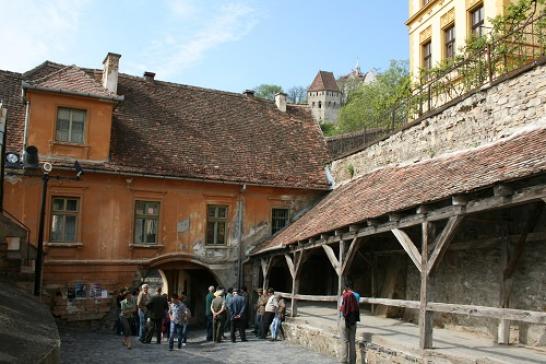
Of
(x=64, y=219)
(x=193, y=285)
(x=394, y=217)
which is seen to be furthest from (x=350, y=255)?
(x=193, y=285)

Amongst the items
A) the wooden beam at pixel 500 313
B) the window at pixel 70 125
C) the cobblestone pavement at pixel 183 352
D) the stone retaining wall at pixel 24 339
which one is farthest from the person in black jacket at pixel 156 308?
the wooden beam at pixel 500 313

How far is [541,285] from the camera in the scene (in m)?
9.40

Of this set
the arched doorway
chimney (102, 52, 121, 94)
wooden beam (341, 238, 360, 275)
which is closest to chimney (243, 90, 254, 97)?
chimney (102, 52, 121, 94)

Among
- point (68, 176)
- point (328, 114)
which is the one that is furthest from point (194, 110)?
point (328, 114)

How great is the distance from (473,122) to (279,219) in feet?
30.7

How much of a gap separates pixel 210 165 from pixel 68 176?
190 inches

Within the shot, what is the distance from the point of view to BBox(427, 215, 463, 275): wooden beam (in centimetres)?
817

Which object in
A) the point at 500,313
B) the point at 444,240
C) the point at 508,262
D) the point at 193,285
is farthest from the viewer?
the point at 193,285

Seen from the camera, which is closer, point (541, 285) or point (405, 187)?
point (541, 285)

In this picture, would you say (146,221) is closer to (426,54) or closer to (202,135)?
(202,135)

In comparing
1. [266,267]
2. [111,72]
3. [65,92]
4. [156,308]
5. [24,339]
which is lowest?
[156,308]

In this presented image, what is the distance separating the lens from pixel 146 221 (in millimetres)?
17359

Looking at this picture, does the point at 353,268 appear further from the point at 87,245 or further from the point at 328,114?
the point at 328,114

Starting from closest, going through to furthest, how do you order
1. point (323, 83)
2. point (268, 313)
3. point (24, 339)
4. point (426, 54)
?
1. point (24, 339)
2. point (268, 313)
3. point (426, 54)
4. point (323, 83)
